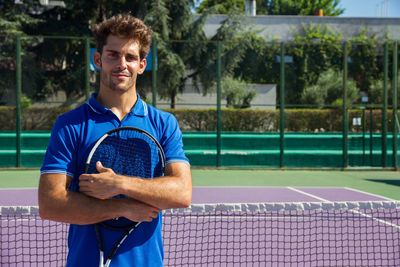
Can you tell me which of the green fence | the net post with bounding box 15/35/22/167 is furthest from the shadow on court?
the net post with bounding box 15/35/22/167

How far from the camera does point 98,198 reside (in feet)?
5.39

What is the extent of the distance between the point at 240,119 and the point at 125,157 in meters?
12.5

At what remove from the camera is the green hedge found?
45.4 feet

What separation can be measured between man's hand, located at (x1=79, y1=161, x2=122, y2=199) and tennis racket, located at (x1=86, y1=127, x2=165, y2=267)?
5cm

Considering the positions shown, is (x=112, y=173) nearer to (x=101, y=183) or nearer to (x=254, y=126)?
(x=101, y=183)

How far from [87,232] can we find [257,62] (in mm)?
14456

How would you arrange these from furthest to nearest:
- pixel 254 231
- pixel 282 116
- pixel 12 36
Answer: pixel 12 36
pixel 282 116
pixel 254 231

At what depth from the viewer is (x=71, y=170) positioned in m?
1.70

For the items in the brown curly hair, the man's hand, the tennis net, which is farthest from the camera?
the tennis net

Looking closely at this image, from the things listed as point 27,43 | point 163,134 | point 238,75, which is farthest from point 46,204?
point 27,43

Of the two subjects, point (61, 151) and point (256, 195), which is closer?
point (61, 151)

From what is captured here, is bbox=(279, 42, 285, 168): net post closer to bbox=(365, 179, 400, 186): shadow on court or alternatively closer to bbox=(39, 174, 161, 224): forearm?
bbox=(365, 179, 400, 186): shadow on court

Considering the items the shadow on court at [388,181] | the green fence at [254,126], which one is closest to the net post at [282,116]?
the green fence at [254,126]

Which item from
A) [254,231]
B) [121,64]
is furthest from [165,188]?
[254,231]
